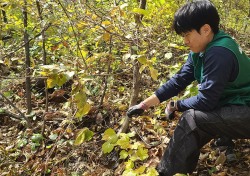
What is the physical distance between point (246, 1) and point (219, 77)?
297 inches

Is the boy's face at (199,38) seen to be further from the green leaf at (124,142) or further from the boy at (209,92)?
the green leaf at (124,142)

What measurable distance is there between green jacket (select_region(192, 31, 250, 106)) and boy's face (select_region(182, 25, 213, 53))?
0.15 ft

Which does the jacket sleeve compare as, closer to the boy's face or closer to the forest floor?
the boy's face

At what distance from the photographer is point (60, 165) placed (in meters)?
2.91

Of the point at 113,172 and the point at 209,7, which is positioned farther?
the point at 113,172

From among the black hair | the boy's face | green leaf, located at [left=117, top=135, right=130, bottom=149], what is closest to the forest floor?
green leaf, located at [left=117, top=135, right=130, bottom=149]

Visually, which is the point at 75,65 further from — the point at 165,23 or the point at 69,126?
the point at 165,23

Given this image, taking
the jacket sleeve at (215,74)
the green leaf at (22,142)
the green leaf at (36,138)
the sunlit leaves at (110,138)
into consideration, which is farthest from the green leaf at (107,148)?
the green leaf at (22,142)

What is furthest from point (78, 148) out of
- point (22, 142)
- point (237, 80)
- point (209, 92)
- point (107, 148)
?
point (237, 80)

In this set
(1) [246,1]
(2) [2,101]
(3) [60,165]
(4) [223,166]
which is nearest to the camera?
(4) [223,166]

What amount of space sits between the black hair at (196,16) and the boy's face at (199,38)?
0.03m

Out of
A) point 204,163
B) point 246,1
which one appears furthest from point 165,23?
point 246,1

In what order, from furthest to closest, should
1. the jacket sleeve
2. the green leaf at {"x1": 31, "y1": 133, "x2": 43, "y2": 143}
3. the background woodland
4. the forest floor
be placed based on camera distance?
the green leaf at {"x1": 31, "y1": 133, "x2": 43, "y2": 143}, the forest floor, the background woodland, the jacket sleeve

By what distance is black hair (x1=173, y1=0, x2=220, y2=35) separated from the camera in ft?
6.35
